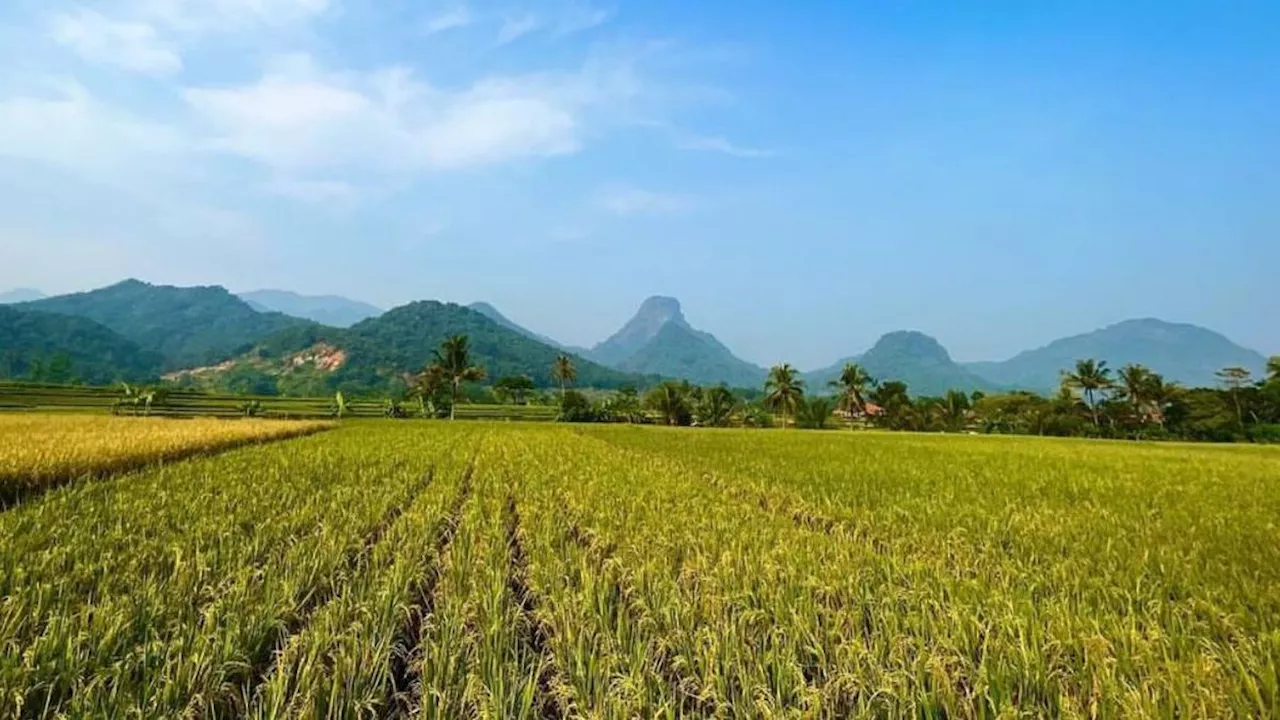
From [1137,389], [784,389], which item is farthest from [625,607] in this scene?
[1137,389]

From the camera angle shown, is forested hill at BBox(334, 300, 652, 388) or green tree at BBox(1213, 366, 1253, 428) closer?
green tree at BBox(1213, 366, 1253, 428)

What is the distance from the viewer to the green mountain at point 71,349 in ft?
363

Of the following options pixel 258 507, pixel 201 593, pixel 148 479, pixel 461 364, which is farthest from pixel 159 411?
pixel 201 593

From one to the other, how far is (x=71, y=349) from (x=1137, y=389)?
180 metres

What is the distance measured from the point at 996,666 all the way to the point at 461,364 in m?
57.9

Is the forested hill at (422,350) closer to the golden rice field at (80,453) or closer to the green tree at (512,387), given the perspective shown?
the green tree at (512,387)

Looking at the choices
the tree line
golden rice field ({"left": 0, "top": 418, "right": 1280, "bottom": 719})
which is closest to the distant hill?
the tree line

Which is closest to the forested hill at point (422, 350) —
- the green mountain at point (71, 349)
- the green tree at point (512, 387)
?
the green tree at point (512, 387)

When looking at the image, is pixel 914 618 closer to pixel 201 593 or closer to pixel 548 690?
pixel 548 690

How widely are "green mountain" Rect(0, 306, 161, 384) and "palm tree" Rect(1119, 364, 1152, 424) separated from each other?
140984mm

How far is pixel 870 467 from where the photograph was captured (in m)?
15.3

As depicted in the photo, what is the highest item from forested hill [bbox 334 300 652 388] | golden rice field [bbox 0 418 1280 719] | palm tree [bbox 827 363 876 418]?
forested hill [bbox 334 300 652 388]

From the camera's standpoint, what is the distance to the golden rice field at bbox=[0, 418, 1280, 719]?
2900 mm

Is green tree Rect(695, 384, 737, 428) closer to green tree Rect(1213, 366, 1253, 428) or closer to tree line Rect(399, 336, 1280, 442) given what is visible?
tree line Rect(399, 336, 1280, 442)
